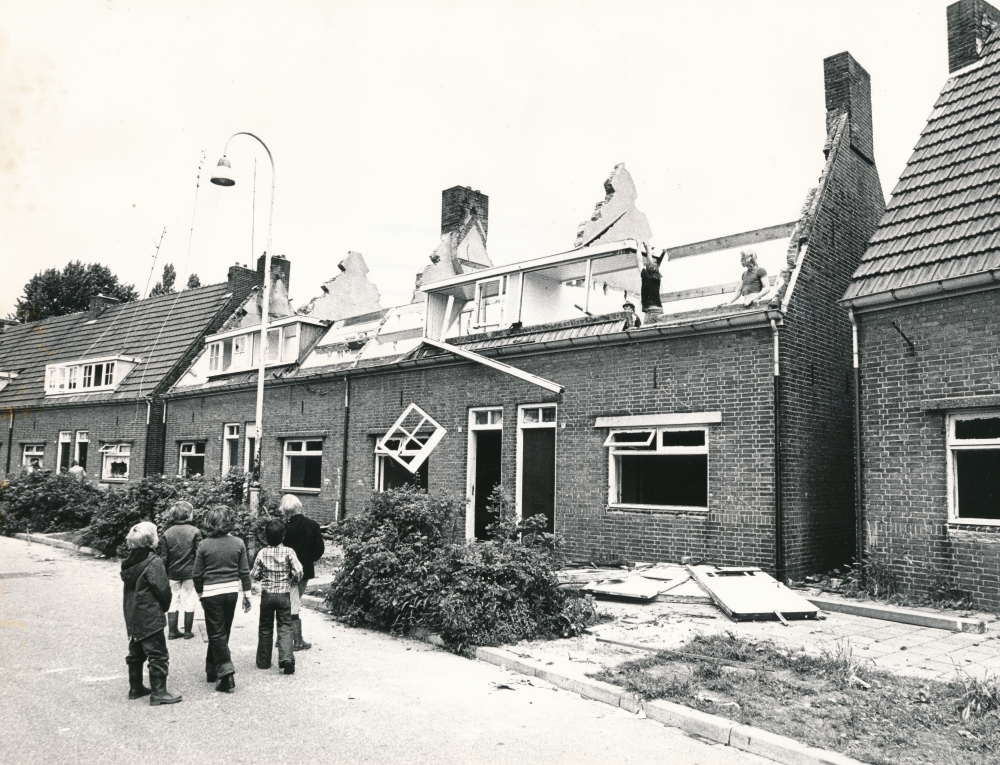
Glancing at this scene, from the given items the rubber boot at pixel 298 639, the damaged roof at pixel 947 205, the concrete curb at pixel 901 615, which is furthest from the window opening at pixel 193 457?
the damaged roof at pixel 947 205

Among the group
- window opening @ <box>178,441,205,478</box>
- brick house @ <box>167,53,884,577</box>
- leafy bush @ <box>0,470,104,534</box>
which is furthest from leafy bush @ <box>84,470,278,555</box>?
window opening @ <box>178,441,205,478</box>

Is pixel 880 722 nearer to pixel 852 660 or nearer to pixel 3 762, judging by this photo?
pixel 852 660

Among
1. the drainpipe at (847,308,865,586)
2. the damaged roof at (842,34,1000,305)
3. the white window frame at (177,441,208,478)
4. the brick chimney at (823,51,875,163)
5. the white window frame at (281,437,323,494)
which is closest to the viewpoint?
the damaged roof at (842,34,1000,305)

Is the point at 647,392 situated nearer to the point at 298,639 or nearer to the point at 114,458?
the point at 298,639

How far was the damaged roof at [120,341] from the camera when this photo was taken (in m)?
28.5

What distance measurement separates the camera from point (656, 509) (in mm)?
12945

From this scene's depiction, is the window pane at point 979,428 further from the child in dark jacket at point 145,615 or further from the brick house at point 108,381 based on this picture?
the brick house at point 108,381

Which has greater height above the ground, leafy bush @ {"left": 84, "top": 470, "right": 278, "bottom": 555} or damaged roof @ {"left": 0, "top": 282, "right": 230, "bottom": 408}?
damaged roof @ {"left": 0, "top": 282, "right": 230, "bottom": 408}

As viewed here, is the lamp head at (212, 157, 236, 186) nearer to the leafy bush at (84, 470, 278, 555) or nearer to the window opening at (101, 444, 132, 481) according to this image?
the leafy bush at (84, 470, 278, 555)

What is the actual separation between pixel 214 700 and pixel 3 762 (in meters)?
1.69

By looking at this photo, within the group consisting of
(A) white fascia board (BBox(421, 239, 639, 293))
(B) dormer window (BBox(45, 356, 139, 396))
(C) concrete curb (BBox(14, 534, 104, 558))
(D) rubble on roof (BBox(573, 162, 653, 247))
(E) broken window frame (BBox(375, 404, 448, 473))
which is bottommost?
(C) concrete curb (BBox(14, 534, 104, 558))

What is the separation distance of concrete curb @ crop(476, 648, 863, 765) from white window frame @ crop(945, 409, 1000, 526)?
238 inches

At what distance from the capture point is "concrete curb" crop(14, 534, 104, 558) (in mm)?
16859

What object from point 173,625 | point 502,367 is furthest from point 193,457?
point 173,625
